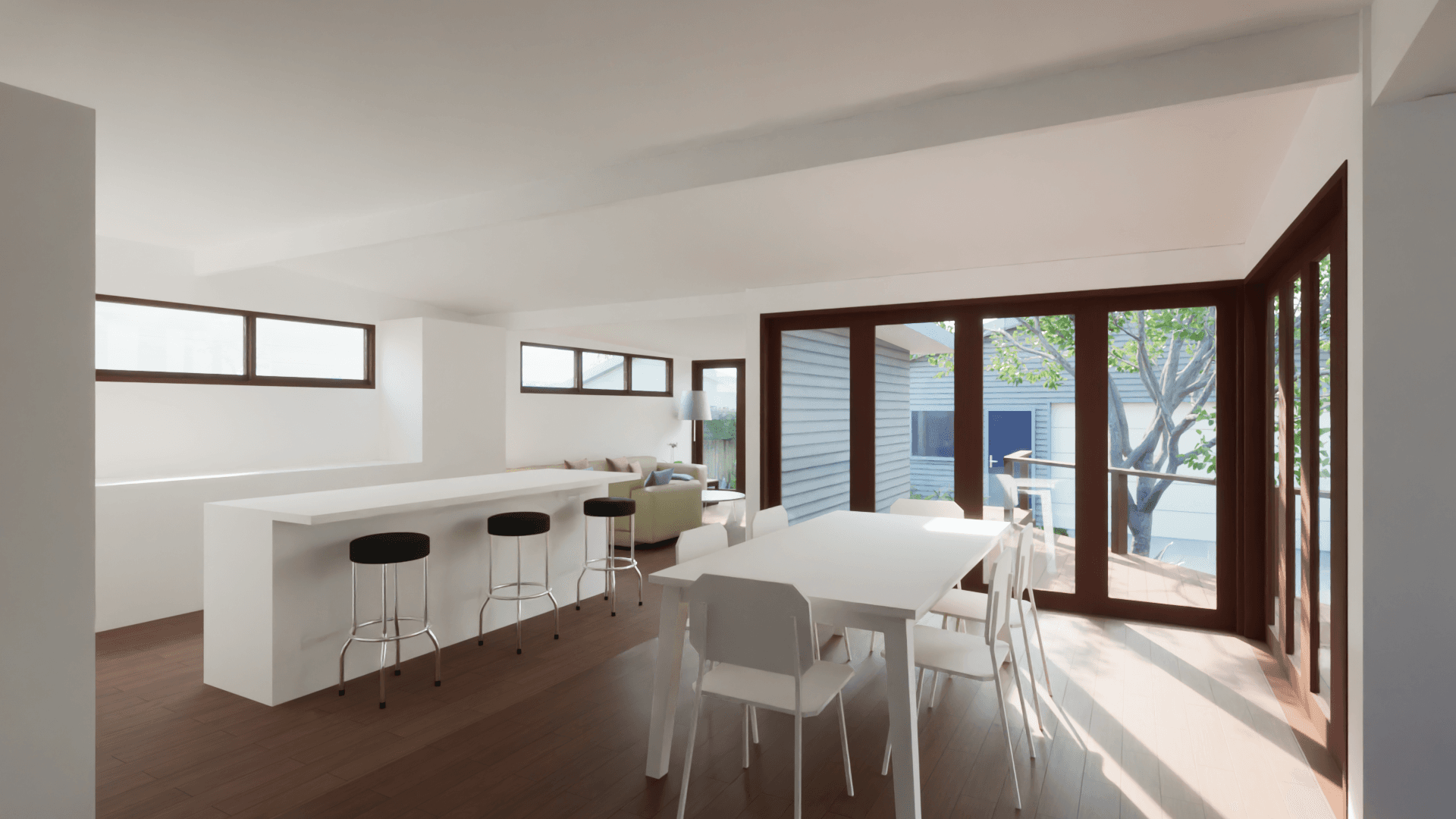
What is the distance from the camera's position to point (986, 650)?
114 inches

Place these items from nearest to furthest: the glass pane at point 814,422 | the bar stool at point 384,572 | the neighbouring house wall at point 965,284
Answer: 1. the bar stool at point 384,572
2. the neighbouring house wall at point 965,284
3. the glass pane at point 814,422

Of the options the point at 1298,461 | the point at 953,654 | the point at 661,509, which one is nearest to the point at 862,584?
the point at 953,654

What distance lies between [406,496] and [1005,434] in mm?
3913

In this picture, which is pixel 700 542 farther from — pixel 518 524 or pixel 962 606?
pixel 518 524

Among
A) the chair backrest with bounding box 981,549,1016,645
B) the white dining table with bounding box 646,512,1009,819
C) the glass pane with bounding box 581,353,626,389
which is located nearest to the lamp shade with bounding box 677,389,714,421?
the glass pane with bounding box 581,353,626,389

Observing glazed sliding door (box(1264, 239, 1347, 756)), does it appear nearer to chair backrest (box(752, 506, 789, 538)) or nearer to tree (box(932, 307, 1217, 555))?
tree (box(932, 307, 1217, 555))

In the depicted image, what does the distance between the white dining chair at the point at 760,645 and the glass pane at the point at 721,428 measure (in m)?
8.52

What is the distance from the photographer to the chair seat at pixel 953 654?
2625 mm

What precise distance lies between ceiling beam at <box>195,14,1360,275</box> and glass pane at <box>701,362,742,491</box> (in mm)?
7006

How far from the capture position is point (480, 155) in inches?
138

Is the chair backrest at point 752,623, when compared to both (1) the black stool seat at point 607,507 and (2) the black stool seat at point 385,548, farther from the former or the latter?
(1) the black stool seat at point 607,507


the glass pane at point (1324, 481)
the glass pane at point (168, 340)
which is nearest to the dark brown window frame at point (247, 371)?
the glass pane at point (168, 340)

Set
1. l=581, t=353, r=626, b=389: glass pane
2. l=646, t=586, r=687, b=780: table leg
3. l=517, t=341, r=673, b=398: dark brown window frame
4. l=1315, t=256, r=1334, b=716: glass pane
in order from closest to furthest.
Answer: l=646, t=586, r=687, b=780: table leg
l=1315, t=256, r=1334, b=716: glass pane
l=517, t=341, r=673, b=398: dark brown window frame
l=581, t=353, r=626, b=389: glass pane

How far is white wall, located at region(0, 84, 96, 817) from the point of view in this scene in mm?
2082
